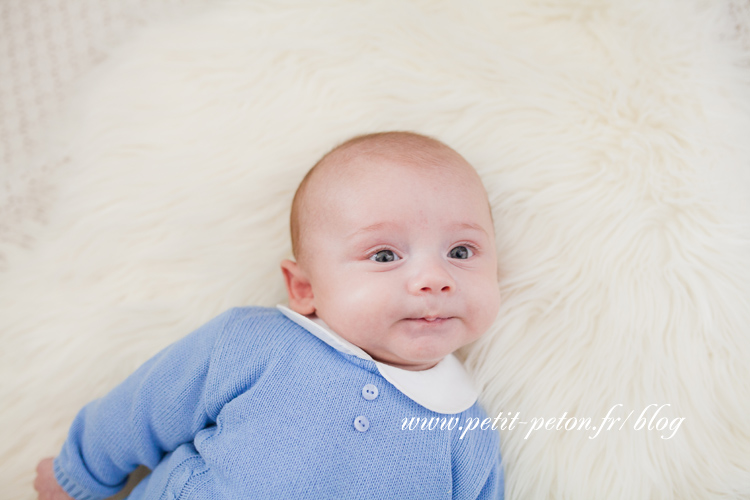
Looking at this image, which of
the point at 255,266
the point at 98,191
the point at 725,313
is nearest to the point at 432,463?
the point at 255,266

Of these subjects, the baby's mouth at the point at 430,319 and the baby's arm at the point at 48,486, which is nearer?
the baby's mouth at the point at 430,319

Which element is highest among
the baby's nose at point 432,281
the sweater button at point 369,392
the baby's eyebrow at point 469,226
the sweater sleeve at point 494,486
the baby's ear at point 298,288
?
the baby's eyebrow at point 469,226

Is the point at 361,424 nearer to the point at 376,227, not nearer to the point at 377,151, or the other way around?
the point at 376,227

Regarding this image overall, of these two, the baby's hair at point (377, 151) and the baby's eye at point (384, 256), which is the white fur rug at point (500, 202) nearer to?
the baby's hair at point (377, 151)

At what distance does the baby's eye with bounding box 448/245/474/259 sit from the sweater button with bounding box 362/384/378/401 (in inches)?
14.3

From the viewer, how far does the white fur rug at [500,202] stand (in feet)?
4.63

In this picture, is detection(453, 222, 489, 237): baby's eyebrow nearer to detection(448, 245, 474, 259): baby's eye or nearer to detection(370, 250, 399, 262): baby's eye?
detection(448, 245, 474, 259): baby's eye

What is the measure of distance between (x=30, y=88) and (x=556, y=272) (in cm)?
169

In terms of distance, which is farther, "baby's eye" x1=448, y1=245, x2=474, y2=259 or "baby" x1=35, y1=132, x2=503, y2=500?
"baby's eye" x1=448, y1=245, x2=474, y2=259

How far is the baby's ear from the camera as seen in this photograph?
141 cm

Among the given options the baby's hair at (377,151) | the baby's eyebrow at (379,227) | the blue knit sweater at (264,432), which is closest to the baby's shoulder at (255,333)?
the blue knit sweater at (264,432)

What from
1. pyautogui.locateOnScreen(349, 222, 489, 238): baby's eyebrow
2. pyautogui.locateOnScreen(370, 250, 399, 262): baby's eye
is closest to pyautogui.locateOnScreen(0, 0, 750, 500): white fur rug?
pyautogui.locateOnScreen(349, 222, 489, 238): baby's eyebrow

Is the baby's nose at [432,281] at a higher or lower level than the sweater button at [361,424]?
higher

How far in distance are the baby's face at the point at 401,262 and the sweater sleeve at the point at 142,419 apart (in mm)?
318
